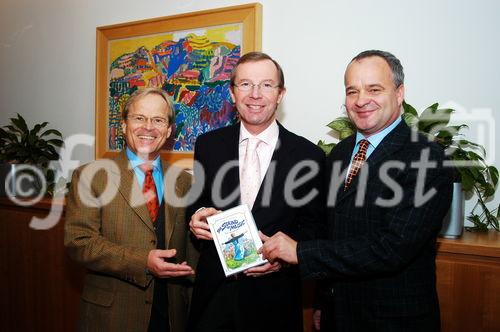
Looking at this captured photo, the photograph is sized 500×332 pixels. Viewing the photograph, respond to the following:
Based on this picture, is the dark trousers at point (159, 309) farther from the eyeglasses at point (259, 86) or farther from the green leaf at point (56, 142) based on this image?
the green leaf at point (56, 142)

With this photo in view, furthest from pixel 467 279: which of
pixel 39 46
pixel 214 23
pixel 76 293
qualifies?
pixel 39 46

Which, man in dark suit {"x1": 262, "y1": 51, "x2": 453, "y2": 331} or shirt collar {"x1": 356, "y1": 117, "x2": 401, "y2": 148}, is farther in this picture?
shirt collar {"x1": 356, "y1": 117, "x2": 401, "y2": 148}

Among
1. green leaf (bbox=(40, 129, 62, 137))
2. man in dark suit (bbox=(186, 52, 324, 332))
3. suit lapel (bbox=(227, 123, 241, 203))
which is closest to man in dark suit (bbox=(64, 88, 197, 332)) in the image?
man in dark suit (bbox=(186, 52, 324, 332))

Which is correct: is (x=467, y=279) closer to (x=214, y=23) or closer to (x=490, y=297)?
(x=490, y=297)

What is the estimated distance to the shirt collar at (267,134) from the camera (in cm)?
191

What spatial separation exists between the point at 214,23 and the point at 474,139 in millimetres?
1806

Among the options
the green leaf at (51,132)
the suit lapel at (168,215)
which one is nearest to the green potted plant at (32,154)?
the green leaf at (51,132)

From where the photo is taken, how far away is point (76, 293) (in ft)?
9.68

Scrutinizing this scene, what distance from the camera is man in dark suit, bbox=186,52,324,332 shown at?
176 centimetres

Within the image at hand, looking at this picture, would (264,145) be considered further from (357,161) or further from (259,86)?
(357,161)

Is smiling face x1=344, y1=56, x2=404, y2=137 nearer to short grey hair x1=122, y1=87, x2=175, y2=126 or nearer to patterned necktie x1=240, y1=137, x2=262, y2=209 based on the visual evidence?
patterned necktie x1=240, y1=137, x2=262, y2=209

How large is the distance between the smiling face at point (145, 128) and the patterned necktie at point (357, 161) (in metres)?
0.89

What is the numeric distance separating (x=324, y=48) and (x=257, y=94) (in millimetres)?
931

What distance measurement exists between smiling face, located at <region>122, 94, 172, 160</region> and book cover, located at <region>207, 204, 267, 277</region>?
52cm
